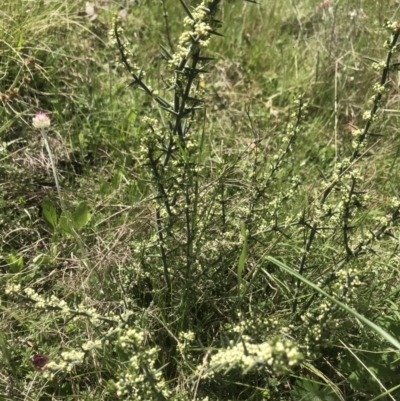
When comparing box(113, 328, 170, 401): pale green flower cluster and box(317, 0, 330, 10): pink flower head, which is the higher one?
box(317, 0, 330, 10): pink flower head

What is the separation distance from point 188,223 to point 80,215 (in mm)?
647

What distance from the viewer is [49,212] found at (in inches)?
74.0

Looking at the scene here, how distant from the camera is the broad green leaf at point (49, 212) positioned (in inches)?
73.9

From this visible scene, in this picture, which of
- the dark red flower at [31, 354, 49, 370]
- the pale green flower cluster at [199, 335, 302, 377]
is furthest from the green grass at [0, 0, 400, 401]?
the dark red flower at [31, 354, 49, 370]

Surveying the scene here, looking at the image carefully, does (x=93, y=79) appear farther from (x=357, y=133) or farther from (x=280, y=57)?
(x=357, y=133)

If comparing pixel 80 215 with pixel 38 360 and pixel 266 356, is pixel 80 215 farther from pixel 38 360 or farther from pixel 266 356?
pixel 266 356

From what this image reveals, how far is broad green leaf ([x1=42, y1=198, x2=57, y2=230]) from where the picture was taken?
1.88 meters

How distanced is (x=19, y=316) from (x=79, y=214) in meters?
0.45

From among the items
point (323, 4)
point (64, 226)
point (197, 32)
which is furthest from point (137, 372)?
point (323, 4)

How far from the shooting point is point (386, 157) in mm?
2357

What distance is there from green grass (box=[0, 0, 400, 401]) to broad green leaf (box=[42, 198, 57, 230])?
0.4 inches

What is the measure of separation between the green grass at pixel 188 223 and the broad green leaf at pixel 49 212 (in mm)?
11

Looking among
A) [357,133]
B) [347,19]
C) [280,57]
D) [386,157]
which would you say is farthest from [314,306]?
[347,19]

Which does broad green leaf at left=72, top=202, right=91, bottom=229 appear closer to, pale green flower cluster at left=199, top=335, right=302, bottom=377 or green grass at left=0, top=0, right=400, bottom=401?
green grass at left=0, top=0, right=400, bottom=401
